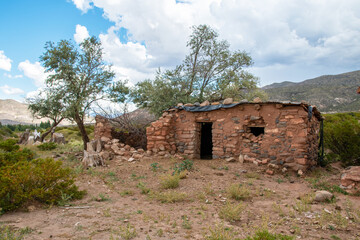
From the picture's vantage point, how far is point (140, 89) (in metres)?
14.6

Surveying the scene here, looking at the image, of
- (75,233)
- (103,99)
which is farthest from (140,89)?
(75,233)

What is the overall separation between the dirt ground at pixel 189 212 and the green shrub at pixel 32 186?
19 cm

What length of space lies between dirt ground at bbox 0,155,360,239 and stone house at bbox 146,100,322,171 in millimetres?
1093

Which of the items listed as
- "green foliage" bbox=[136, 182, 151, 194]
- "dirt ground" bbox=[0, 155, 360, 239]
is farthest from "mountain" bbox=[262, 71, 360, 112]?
"green foliage" bbox=[136, 182, 151, 194]

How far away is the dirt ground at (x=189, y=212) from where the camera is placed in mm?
3207

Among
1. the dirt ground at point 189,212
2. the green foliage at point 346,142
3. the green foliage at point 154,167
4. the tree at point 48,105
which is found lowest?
the dirt ground at point 189,212

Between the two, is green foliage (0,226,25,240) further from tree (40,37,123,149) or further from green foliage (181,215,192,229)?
tree (40,37,123,149)

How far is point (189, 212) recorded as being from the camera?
4.02m

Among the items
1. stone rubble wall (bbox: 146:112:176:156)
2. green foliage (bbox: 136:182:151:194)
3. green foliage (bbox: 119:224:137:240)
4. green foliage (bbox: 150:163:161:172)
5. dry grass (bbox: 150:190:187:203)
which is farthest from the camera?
stone rubble wall (bbox: 146:112:176:156)

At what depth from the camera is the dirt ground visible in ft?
10.5

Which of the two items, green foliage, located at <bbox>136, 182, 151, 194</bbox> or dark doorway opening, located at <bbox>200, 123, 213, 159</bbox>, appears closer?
green foliage, located at <bbox>136, 182, 151, 194</bbox>

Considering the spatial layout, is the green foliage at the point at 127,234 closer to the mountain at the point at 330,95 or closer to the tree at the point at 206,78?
the tree at the point at 206,78

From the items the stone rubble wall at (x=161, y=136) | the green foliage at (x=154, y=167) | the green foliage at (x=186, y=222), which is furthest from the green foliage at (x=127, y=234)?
the stone rubble wall at (x=161, y=136)

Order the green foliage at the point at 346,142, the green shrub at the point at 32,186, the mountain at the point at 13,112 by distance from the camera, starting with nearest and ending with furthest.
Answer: the green shrub at the point at 32,186, the green foliage at the point at 346,142, the mountain at the point at 13,112
